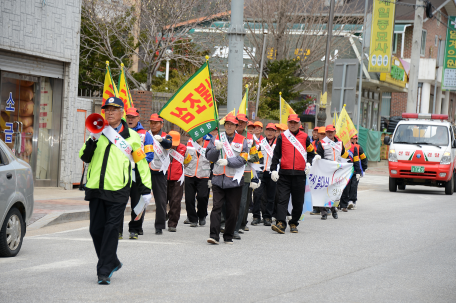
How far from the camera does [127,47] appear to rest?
22.4m

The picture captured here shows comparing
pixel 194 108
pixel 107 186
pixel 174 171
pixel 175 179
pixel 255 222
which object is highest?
pixel 194 108

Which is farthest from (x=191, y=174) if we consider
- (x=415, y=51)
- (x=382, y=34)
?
(x=382, y=34)

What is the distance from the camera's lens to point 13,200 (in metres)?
7.67

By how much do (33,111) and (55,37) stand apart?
1972mm

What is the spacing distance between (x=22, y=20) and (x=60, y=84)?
225 cm

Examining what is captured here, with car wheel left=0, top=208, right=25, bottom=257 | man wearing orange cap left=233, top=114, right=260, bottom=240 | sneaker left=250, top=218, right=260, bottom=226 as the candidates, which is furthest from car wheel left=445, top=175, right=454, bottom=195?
car wheel left=0, top=208, right=25, bottom=257

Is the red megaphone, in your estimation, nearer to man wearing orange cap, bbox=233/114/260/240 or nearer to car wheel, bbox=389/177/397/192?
man wearing orange cap, bbox=233/114/260/240

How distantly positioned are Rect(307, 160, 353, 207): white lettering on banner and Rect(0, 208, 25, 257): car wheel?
6.90m

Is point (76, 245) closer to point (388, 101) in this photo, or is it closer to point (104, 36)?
point (104, 36)

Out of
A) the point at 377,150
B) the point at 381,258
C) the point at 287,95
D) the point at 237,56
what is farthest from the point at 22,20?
the point at 377,150

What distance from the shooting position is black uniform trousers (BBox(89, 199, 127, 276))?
6.29 metres

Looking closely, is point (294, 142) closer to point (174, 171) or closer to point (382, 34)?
point (174, 171)

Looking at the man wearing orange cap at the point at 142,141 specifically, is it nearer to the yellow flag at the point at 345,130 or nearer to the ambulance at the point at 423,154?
the yellow flag at the point at 345,130

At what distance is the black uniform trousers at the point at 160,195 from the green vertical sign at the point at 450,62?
1388 inches
